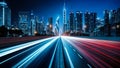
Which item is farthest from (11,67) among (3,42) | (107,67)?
(3,42)

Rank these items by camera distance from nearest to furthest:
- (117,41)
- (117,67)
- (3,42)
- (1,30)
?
(117,67) → (3,42) → (117,41) → (1,30)

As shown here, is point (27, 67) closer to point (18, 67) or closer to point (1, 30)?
point (18, 67)

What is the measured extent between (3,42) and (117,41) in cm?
1920

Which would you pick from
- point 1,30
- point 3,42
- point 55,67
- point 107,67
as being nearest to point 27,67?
point 55,67

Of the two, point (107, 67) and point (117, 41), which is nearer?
point (107, 67)

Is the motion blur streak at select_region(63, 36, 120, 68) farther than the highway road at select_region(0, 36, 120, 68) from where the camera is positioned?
Yes

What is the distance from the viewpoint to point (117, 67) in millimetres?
12289

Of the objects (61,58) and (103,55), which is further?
(103,55)

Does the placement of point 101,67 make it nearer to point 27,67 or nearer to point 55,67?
point 55,67

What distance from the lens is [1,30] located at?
4370 inches


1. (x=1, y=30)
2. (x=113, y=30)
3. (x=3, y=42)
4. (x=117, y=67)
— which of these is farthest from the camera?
(x=1, y=30)

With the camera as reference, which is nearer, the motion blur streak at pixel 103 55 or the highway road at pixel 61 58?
the highway road at pixel 61 58

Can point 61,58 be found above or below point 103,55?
below

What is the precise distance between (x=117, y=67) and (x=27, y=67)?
5.15 m
